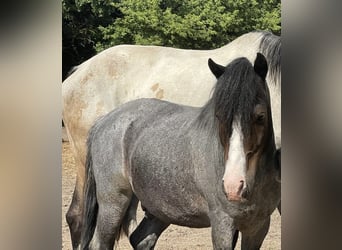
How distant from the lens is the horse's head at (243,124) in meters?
1.64

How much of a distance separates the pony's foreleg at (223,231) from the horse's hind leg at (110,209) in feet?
1.87

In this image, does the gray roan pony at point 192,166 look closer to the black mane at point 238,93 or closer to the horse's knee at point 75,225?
the black mane at point 238,93

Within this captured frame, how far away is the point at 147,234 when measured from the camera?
2525 millimetres

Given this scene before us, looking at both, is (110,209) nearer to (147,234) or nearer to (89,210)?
(89,210)

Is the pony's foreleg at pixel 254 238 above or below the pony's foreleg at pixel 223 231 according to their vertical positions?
below

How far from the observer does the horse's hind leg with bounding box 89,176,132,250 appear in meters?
2.32

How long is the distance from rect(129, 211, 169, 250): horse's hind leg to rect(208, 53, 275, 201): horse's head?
0.82 metres

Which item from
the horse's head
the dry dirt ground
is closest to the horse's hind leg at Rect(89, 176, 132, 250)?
the horse's head

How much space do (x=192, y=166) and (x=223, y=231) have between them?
26 cm

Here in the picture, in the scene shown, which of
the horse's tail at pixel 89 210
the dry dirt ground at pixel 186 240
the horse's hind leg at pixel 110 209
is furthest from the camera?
the dry dirt ground at pixel 186 240

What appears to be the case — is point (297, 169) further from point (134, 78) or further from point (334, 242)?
point (134, 78)

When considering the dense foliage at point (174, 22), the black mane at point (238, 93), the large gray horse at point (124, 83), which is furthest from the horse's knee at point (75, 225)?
the dense foliage at point (174, 22)

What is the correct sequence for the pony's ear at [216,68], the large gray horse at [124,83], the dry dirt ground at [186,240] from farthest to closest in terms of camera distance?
the dry dirt ground at [186,240] → the large gray horse at [124,83] → the pony's ear at [216,68]

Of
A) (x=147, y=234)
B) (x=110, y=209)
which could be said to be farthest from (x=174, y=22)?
(x=110, y=209)
